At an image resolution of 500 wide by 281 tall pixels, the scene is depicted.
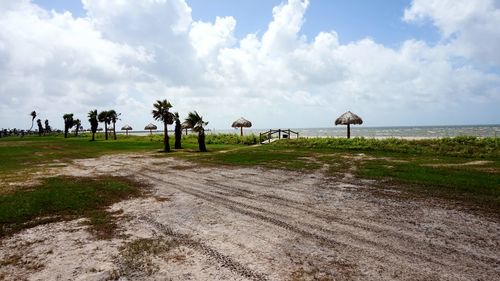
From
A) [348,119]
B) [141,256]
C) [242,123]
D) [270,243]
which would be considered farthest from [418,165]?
[242,123]

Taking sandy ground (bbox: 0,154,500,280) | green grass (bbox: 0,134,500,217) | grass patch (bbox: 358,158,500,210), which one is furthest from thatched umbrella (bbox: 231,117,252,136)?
sandy ground (bbox: 0,154,500,280)

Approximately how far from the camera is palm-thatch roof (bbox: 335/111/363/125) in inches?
1449

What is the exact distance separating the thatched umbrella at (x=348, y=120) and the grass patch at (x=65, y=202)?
27.9 meters

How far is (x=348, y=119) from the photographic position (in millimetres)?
37156

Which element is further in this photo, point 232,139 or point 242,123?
point 242,123

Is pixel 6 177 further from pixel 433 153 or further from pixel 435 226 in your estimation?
pixel 433 153

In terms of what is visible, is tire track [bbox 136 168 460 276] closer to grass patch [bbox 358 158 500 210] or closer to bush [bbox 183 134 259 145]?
grass patch [bbox 358 158 500 210]

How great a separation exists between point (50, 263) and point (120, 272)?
1.61 metres

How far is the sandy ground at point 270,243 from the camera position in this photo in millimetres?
5766

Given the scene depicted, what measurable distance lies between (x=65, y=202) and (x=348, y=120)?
3159cm

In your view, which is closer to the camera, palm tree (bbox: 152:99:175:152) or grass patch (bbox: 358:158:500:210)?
grass patch (bbox: 358:158:500:210)

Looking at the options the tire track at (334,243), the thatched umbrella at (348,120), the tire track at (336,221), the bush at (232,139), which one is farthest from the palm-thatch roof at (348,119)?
the tire track at (334,243)

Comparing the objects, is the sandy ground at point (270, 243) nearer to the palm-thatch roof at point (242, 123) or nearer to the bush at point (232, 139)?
the bush at point (232, 139)

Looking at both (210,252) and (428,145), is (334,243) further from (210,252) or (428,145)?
(428,145)
